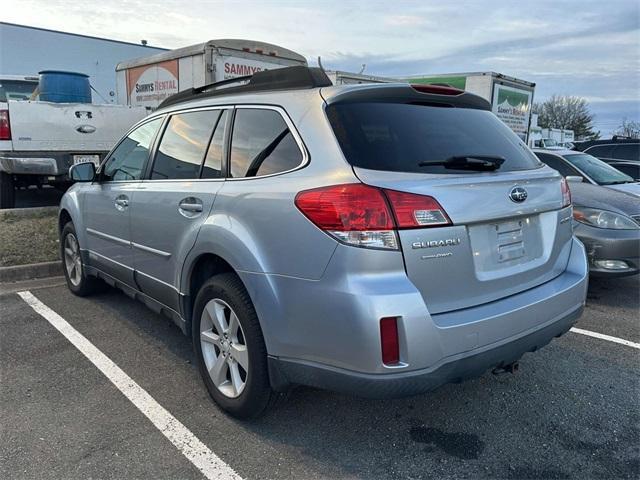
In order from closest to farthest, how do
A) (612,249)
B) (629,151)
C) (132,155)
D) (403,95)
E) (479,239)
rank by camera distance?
(479,239) < (403,95) < (132,155) < (612,249) < (629,151)

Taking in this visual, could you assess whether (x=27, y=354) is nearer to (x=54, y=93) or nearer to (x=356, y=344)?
(x=356, y=344)

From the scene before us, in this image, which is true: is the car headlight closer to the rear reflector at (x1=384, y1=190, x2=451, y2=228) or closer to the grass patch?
the rear reflector at (x1=384, y1=190, x2=451, y2=228)

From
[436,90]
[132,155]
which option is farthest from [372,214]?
[132,155]

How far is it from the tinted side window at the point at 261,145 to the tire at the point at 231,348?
1.98ft

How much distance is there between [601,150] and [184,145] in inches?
442

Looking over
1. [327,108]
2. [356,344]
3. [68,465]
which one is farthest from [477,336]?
[68,465]

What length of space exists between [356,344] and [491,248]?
0.83m

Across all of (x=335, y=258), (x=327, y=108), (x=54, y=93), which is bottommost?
(x=335, y=258)

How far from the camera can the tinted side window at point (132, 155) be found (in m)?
3.89

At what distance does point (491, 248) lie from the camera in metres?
2.50

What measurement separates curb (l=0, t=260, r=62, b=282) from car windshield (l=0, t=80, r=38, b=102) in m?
6.95

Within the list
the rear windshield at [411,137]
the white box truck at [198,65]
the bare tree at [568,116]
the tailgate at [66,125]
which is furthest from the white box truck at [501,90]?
the bare tree at [568,116]

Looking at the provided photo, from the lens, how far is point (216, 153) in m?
3.11

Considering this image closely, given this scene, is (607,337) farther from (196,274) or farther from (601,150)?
(601,150)
